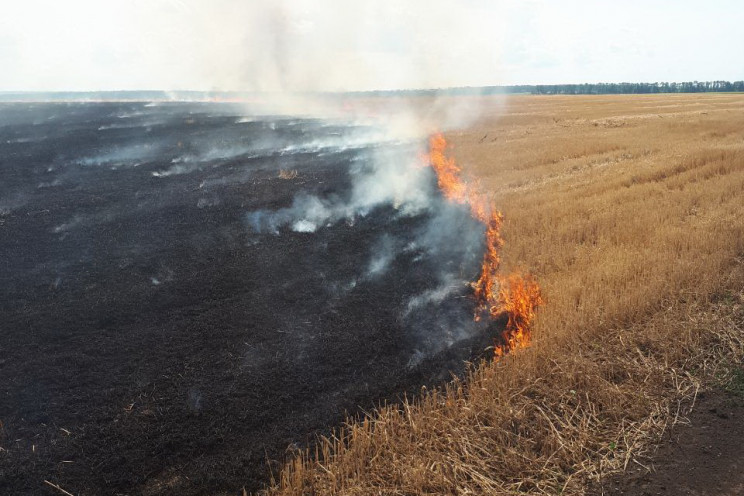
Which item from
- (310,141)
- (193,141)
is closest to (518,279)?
(310,141)

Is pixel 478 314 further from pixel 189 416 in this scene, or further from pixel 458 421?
pixel 189 416

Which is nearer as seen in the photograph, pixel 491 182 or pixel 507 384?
pixel 507 384

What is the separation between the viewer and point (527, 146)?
2719 centimetres

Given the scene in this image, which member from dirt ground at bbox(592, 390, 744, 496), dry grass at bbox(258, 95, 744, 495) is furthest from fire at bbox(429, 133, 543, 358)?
dirt ground at bbox(592, 390, 744, 496)

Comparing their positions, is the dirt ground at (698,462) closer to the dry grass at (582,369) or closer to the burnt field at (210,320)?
the dry grass at (582,369)

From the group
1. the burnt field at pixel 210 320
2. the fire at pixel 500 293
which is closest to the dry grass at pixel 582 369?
the fire at pixel 500 293

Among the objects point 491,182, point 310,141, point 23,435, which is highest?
point 310,141

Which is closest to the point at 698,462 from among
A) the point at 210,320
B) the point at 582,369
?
the point at 582,369

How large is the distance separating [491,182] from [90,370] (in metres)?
15.5

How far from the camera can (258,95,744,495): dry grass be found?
194 inches

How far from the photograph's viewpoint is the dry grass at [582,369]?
4.93 metres

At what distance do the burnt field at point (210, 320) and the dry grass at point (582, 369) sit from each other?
39.8 inches

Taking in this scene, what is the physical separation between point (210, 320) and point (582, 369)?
6.38 meters

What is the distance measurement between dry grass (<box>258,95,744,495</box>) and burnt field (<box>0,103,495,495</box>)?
3.32 feet
